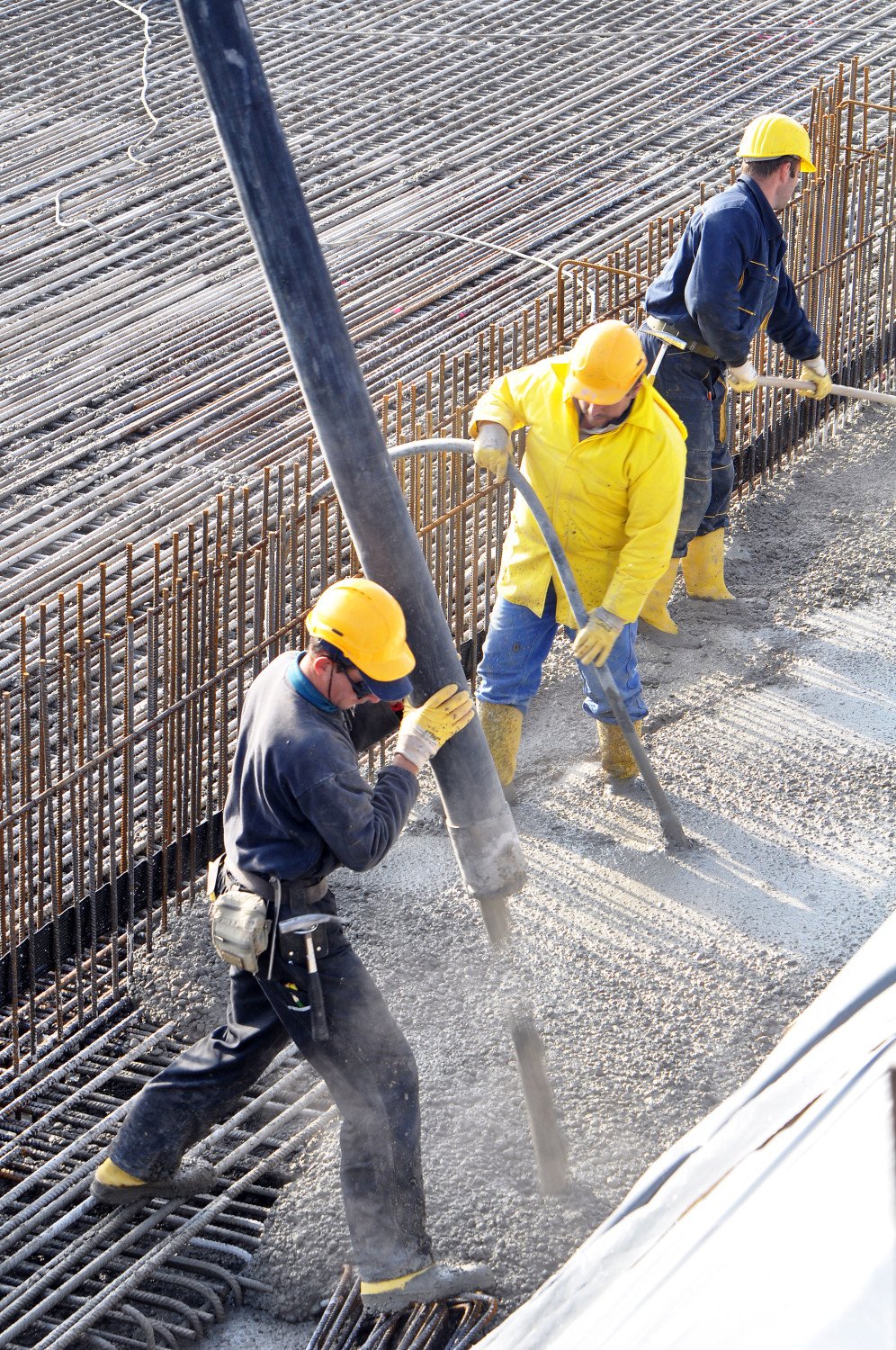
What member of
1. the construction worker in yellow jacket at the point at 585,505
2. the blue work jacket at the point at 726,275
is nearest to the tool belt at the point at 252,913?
the construction worker in yellow jacket at the point at 585,505

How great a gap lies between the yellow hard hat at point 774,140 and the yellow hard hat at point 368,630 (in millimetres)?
3466

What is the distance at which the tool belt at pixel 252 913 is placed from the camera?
13.0 ft

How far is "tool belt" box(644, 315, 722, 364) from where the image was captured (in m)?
6.52

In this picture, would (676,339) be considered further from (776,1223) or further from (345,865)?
(776,1223)

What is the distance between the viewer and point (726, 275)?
6.28 metres

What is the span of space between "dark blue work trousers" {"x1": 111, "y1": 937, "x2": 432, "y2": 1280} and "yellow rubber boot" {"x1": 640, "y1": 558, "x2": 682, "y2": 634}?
10.6 ft

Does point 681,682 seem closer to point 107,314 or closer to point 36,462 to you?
point 36,462

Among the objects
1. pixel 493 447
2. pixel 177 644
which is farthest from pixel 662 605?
pixel 177 644

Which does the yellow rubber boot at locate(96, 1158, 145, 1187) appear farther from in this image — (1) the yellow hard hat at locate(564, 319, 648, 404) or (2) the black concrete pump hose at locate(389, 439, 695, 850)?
(1) the yellow hard hat at locate(564, 319, 648, 404)

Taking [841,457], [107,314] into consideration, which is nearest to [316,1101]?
[841,457]

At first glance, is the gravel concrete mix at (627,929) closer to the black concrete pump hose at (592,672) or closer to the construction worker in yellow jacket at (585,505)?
the black concrete pump hose at (592,672)

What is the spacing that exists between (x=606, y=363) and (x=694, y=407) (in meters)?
1.69

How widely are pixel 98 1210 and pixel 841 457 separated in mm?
5872

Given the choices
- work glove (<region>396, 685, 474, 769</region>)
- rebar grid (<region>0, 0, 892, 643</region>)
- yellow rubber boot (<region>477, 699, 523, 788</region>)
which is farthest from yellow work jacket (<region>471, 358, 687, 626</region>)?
rebar grid (<region>0, 0, 892, 643</region>)
